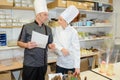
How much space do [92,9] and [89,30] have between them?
64cm

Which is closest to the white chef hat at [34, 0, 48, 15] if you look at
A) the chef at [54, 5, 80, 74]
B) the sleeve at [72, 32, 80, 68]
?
the chef at [54, 5, 80, 74]

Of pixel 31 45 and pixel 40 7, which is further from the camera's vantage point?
pixel 40 7

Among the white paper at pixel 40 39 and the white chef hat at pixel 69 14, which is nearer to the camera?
the white paper at pixel 40 39

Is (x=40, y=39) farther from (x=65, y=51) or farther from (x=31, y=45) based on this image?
(x=65, y=51)

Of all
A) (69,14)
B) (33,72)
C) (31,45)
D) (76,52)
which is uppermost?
(69,14)

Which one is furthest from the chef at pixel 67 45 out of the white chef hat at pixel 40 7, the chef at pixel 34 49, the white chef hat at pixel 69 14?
the white chef hat at pixel 40 7

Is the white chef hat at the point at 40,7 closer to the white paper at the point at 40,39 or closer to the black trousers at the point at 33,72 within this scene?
the white paper at the point at 40,39

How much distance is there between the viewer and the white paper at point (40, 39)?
1800mm

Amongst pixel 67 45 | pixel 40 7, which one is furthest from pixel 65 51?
pixel 40 7

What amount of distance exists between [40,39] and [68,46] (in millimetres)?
364

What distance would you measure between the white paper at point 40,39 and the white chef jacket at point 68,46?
16cm

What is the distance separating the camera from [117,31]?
4180mm

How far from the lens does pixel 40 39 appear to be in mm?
1842

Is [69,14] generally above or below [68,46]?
above
